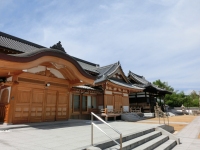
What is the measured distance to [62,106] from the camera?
10203mm

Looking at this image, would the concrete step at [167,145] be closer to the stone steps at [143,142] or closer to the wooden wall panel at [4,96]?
the stone steps at [143,142]

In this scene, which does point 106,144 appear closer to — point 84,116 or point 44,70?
point 44,70

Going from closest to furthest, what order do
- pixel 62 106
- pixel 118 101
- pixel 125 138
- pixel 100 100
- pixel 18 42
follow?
pixel 125 138
pixel 62 106
pixel 18 42
pixel 100 100
pixel 118 101

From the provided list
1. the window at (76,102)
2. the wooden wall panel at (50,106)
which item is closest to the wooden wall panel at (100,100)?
the window at (76,102)

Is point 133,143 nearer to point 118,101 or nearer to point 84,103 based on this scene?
point 84,103

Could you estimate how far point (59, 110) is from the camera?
9.97 metres

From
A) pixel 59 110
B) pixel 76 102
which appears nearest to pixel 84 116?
pixel 76 102

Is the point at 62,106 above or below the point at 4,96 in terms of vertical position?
below

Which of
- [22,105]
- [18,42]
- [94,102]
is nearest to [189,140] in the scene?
[22,105]

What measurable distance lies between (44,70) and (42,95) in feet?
5.20

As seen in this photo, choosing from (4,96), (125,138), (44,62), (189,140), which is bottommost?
(189,140)

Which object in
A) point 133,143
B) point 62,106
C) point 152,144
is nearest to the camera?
point 133,143

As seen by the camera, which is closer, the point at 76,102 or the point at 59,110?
the point at 59,110

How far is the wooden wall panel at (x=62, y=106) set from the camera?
9.96 m
